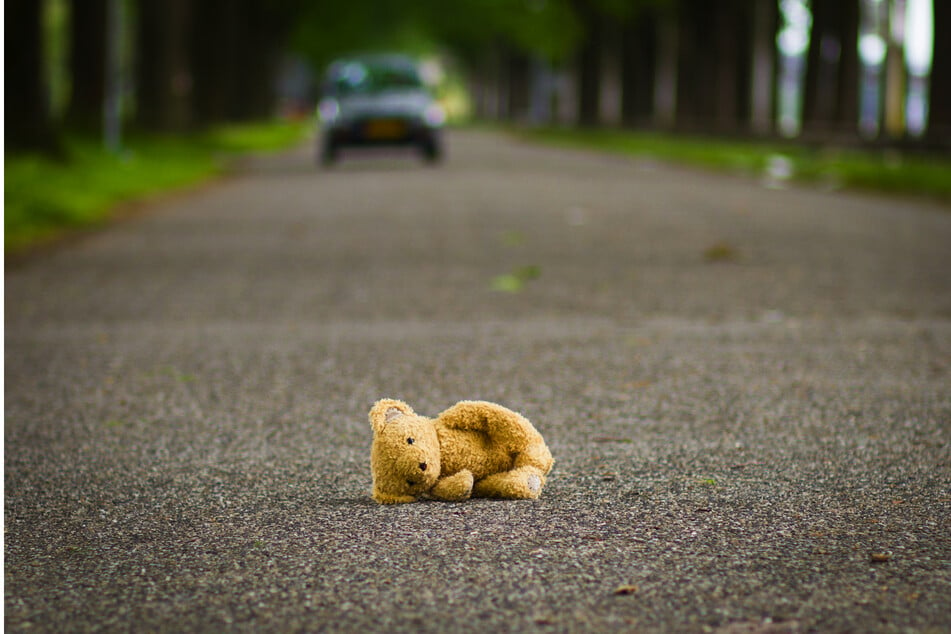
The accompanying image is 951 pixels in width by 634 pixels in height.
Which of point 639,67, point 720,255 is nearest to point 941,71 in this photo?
point 720,255

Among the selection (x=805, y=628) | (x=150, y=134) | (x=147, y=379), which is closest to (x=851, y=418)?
(x=805, y=628)

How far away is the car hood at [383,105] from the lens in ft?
80.3

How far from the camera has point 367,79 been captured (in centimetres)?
2542

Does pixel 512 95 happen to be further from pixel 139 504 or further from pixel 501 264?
pixel 139 504

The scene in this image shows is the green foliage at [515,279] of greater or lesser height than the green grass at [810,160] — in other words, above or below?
below

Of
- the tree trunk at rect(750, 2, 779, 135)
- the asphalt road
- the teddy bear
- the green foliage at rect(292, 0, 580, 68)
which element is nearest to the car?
the tree trunk at rect(750, 2, 779, 135)

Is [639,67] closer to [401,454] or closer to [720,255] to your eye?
[720,255]

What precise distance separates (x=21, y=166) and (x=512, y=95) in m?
68.9

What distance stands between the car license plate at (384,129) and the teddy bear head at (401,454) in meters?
21.3

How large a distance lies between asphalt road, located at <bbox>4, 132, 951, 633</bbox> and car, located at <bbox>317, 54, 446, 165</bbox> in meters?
14.1

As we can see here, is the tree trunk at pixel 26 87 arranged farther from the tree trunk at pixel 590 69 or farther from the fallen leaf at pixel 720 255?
the tree trunk at pixel 590 69

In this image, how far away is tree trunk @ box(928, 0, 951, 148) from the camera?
2217cm

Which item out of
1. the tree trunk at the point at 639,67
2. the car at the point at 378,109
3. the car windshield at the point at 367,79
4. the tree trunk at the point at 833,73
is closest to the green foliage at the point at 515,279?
the car at the point at 378,109

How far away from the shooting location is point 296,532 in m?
3.25
